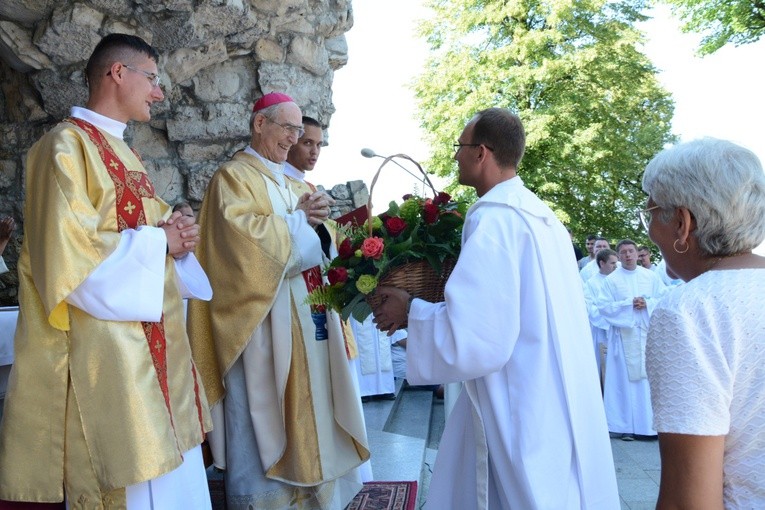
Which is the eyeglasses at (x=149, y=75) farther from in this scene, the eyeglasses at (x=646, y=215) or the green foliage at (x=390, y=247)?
the eyeglasses at (x=646, y=215)

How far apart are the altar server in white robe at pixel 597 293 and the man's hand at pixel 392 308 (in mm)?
6337

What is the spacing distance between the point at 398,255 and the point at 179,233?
36.4 inches

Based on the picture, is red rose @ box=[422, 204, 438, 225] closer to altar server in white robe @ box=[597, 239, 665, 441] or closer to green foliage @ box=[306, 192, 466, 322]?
green foliage @ box=[306, 192, 466, 322]

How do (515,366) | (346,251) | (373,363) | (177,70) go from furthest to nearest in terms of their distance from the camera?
(373,363)
(177,70)
(346,251)
(515,366)

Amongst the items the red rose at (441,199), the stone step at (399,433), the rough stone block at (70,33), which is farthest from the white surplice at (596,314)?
the red rose at (441,199)

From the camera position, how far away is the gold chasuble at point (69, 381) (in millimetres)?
2613

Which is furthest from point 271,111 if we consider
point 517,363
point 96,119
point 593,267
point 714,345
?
point 593,267

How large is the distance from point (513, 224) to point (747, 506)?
4.01ft

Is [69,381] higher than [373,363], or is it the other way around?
[69,381]

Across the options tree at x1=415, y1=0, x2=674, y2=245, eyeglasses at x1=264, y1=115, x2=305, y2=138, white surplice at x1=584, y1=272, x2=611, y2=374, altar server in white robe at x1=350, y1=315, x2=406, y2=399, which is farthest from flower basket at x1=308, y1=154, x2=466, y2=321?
tree at x1=415, y1=0, x2=674, y2=245

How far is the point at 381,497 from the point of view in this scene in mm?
4520

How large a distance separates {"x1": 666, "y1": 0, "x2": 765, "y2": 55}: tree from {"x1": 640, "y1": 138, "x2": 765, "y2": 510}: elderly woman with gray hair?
17.6m

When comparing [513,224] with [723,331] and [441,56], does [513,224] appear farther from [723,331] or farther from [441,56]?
[441,56]

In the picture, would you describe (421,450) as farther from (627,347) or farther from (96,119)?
(627,347)
